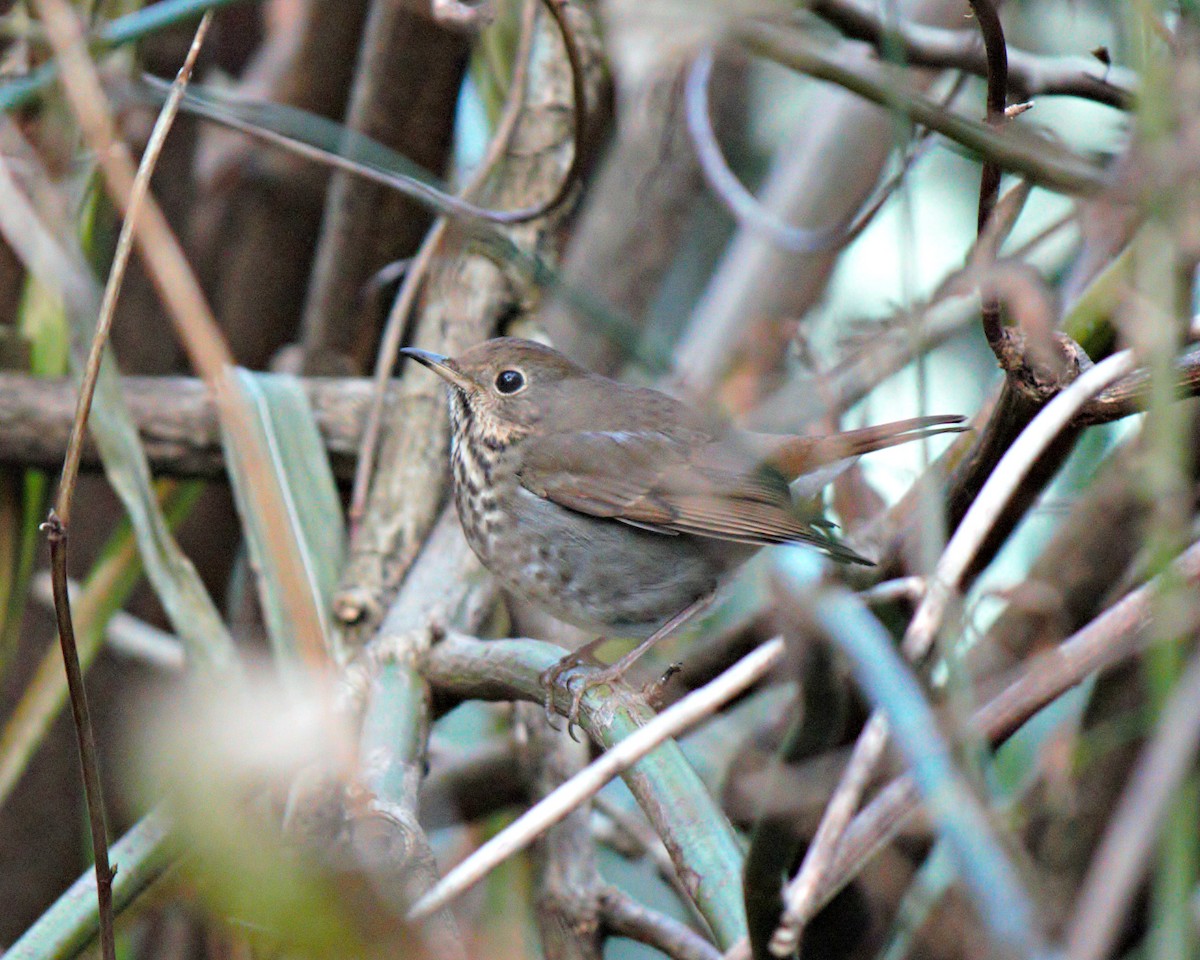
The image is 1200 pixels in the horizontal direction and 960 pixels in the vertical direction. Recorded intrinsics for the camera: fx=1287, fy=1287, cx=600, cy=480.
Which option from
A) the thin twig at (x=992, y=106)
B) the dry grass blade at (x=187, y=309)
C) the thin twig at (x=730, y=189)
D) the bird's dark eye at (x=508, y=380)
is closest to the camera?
the thin twig at (x=992, y=106)

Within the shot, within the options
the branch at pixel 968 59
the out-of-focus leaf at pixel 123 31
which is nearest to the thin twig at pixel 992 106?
the branch at pixel 968 59

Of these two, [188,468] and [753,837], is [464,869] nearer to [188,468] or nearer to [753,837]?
[753,837]

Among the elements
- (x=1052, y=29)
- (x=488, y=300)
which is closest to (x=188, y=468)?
(x=488, y=300)

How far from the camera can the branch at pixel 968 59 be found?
229cm

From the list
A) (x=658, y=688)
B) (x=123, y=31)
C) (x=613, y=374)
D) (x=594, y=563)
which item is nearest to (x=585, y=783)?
(x=658, y=688)

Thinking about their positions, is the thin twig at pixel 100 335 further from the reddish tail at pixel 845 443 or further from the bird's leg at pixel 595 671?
the reddish tail at pixel 845 443

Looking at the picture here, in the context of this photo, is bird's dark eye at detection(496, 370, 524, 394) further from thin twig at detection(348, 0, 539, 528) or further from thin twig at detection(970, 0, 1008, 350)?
thin twig at detection(970, 0, 1008, 350)

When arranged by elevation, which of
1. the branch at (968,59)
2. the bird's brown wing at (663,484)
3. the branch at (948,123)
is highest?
the branch at (968,59)

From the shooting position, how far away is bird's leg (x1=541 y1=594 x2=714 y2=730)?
1909mm

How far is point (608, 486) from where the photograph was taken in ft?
8.21

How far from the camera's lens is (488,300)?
2.93 metres

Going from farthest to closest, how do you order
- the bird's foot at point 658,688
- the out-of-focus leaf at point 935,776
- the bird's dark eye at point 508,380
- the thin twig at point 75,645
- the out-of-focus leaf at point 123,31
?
the bird's dark eye at point 508,380, the bird's foot at point 658,688, the out-of-focus leaf at point 123,31, the thin twig at point 75,645, the out-of-focus leaf at point 935,776

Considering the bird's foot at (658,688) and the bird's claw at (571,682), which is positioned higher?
the bird's claw at (571,682)

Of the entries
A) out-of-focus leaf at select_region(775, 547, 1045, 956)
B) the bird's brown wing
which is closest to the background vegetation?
out-of-focus leaf at select_region(775, 547, 1045, 956)
